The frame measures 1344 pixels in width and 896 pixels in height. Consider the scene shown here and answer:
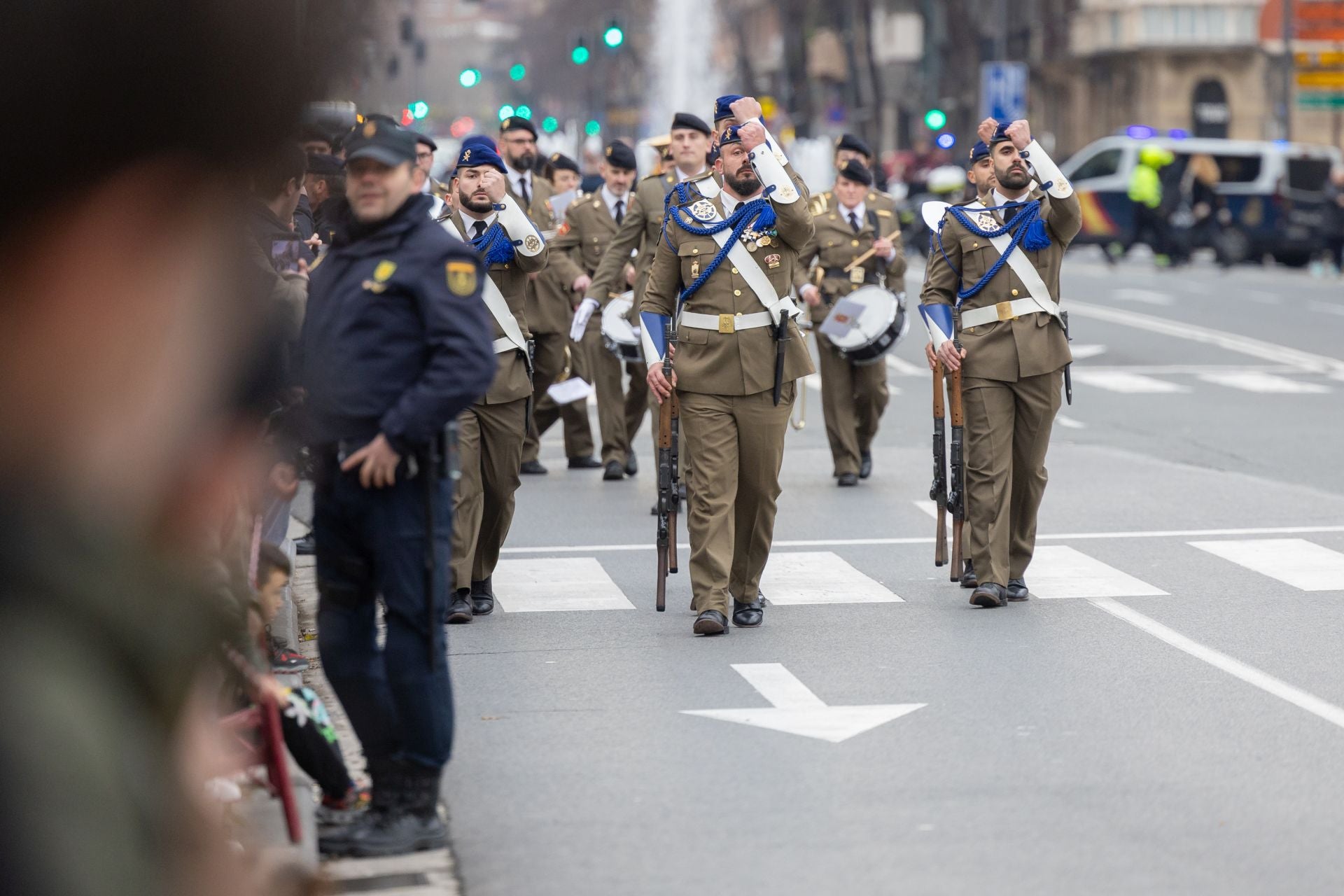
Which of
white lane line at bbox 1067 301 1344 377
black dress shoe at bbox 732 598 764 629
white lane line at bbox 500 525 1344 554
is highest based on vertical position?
black dress shoe at bbox 732 598 764 629

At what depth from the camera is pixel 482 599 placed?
9.96 meters

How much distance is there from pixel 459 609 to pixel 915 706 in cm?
245

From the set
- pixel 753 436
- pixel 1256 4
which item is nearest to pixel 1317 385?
pixel 753 436

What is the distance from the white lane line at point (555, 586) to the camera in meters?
10.1

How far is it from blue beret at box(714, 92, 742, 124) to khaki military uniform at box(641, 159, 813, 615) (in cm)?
29

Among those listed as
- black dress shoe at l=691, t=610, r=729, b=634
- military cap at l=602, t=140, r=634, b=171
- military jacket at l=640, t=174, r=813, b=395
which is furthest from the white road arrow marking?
military cap at l=602, t=140, r=634, b=171

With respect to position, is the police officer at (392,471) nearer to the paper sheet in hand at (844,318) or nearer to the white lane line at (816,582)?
the white lane line at (816,582)

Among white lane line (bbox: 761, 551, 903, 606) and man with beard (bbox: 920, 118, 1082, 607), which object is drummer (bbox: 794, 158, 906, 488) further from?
man with beard (bbox: 920, 118, 1082, 607)

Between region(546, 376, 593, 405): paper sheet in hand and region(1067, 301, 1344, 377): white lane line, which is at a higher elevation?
region(546, 376, 593, 405): paper sheet in hand

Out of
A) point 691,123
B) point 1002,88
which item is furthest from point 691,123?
point 1002,88

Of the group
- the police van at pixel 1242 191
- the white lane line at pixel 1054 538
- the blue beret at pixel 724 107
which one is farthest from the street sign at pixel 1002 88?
the blue beret at pixel 724 107

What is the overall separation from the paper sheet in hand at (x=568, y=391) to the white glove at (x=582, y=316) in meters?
0.34

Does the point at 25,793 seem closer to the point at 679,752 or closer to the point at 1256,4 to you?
the point at 679,752

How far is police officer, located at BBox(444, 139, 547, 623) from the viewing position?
9727 millimetres
